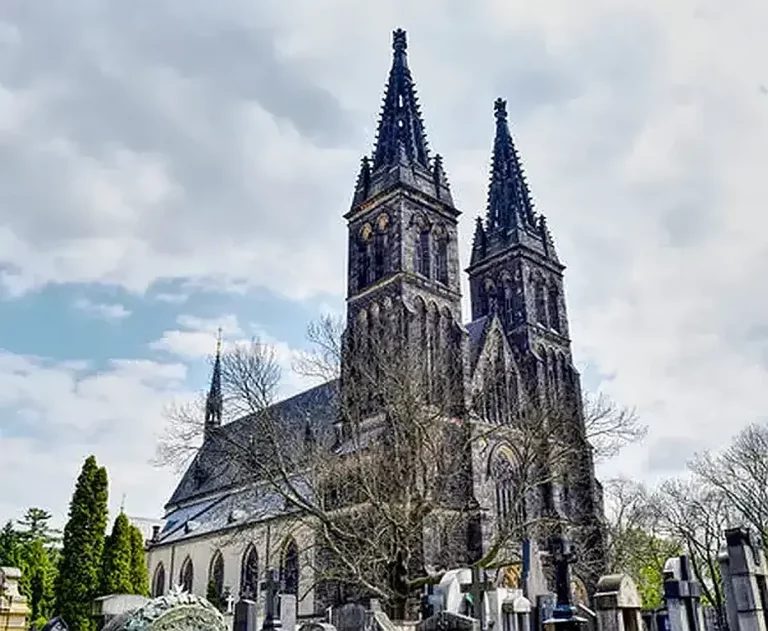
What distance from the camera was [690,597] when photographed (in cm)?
883

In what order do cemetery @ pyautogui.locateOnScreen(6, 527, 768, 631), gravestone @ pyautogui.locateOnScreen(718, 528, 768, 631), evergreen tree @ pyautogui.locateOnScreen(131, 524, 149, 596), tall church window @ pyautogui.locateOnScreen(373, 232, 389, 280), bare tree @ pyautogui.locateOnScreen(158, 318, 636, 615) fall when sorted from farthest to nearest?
tall church window @ pyautogui.locateOnScreen(373, 232, 389, 280) < evergreen tree @ pyautogui.locateOnScreen(131, 524, 149, 596) < bare tree @ pyautogui.locateOnScreen(158, 318, 636, 615) < gravestone @ pyautogui.locateOnScreen(718, 528, 768, 631) < cemetery @ pyautogui.locateOnScreen(6, 527, 768, 631)

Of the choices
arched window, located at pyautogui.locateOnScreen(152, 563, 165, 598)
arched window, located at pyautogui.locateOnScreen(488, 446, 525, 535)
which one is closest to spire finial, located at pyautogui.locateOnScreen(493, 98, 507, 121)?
arched window, located at pyautogui.locateOnScreen(488, 446, 525, 535)

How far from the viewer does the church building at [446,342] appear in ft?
95.9

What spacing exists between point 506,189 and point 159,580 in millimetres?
32498

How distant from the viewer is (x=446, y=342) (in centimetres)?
3206

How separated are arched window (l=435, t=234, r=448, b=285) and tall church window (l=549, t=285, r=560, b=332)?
8158 mm

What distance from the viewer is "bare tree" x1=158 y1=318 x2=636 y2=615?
20766mm

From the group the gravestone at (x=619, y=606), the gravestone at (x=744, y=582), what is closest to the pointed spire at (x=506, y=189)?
the gravestone at (x=744, y=582)

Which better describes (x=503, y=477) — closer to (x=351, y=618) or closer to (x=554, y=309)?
(x=554, y=309)

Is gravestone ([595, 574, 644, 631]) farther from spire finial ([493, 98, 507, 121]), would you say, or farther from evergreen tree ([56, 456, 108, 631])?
spire finial ([493, 98, 507, 121])

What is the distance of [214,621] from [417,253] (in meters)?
29.0

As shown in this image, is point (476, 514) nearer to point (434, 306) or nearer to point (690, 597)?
point (434, 306)

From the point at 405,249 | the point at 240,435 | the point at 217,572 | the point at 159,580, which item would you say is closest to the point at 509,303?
the point at 405,249

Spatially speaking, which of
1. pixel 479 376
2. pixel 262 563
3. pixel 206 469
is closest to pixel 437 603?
pixel 479 376
